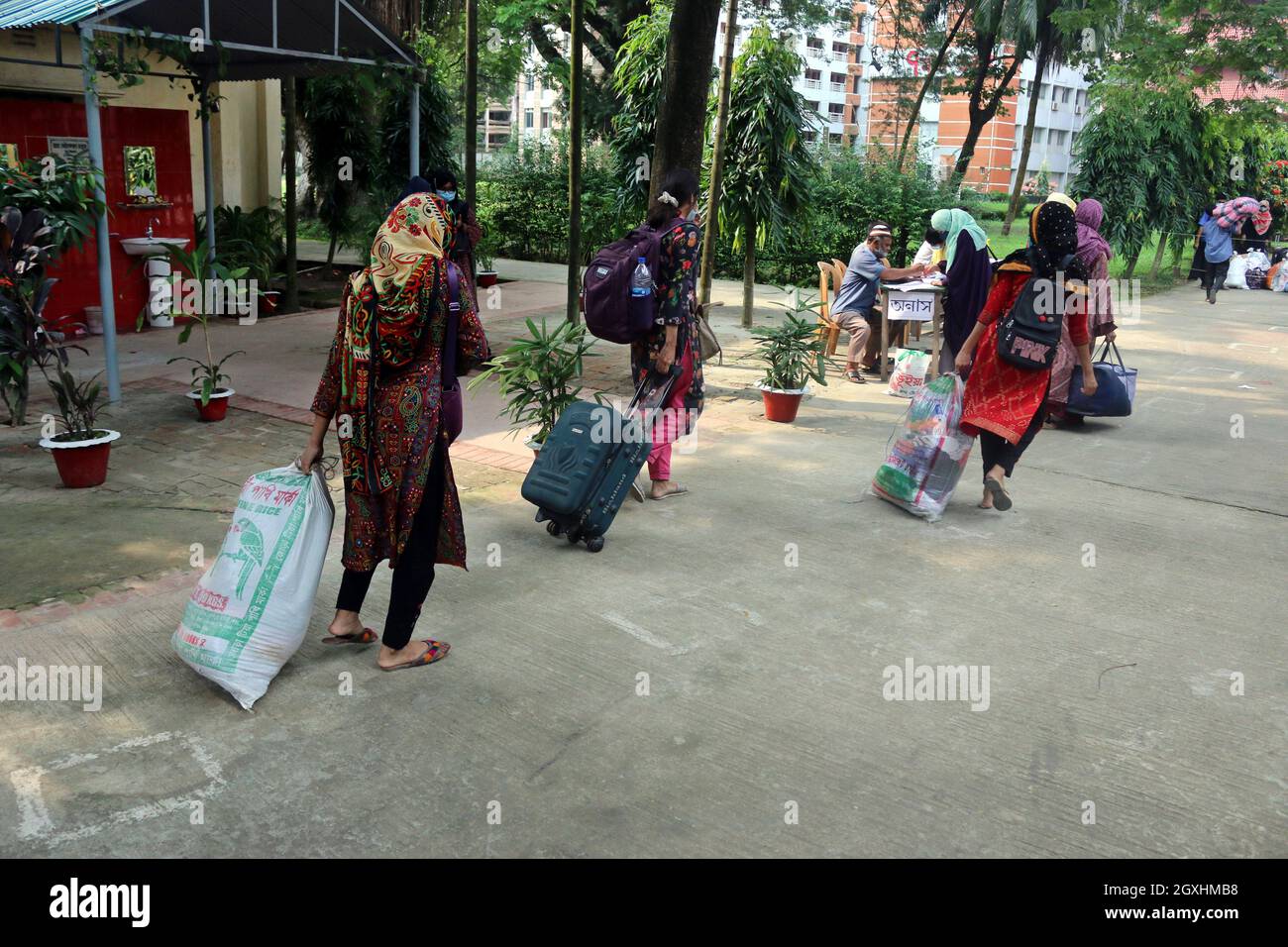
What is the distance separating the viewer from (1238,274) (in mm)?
19656

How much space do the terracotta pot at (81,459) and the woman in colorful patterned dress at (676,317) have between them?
9.64 ft

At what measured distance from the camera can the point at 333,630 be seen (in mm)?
4250

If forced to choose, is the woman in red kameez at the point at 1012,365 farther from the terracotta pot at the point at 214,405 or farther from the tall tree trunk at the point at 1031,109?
the tall tree trunk at the point at 1031,109

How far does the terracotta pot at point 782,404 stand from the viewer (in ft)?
26.9

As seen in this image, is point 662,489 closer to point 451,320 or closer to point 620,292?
point 620,292

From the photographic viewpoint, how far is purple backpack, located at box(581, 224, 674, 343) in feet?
18.4

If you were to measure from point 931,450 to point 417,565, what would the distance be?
3.20m

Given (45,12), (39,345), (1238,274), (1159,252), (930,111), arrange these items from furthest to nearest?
1. (930,111)
2. (1159,252)
3. (1238,274)
4. (45,12)
5. (39,345)

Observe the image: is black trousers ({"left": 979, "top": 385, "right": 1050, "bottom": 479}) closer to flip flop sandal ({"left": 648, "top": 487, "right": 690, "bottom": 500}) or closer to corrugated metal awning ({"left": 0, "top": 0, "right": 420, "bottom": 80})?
flip flop sandal ({"left": 648, "top": 487, "right": 690, "bottom": 500})

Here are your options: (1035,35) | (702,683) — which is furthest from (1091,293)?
(1035,35)

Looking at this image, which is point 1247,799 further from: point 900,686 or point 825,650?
point 825,650

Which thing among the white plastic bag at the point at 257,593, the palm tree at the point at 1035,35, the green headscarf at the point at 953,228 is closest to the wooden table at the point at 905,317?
the green headscarf at the point at 953,228

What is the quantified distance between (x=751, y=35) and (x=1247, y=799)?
9.78 m
